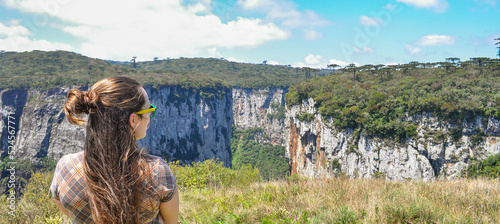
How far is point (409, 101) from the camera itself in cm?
3488

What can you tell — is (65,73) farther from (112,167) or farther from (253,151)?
(112,167)

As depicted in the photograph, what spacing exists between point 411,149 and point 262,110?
96.2m

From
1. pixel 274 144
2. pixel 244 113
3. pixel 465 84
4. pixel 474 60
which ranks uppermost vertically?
pixel 474 60

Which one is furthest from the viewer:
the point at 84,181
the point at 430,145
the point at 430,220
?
the point at 430,145

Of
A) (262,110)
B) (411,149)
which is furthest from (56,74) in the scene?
(262,110)

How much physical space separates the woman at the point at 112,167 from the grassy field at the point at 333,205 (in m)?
2.28

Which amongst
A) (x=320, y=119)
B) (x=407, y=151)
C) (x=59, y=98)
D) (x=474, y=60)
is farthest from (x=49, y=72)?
(x=474, y=60)

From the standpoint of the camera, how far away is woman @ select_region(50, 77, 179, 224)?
1.45m

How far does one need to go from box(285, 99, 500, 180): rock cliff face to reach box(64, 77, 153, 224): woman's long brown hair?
71.7ft

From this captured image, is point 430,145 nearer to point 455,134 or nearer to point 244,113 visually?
point 455,134

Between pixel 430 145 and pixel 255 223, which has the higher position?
pixel 255 223

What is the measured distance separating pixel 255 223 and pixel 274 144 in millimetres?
115408

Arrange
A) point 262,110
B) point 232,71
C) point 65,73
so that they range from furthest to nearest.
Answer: point 232,71 < point 262,110 < point 65,73

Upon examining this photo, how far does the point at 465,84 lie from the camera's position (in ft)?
118
